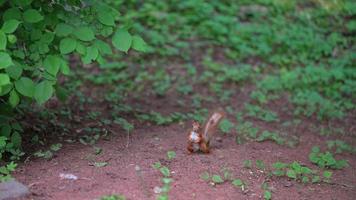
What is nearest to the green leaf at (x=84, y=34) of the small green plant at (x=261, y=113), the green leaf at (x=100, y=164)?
the green leaf at (x=100, y=164)

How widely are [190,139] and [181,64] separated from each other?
11.0 feet

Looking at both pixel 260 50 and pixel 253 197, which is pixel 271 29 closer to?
pixel 260 50

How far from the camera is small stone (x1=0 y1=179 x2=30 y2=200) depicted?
376 cm

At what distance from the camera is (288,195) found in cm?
404

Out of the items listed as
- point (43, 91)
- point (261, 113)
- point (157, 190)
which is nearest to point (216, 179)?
point (157, 190)

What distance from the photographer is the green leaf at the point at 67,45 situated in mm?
3990

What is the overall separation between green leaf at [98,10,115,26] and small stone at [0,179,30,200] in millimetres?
1238

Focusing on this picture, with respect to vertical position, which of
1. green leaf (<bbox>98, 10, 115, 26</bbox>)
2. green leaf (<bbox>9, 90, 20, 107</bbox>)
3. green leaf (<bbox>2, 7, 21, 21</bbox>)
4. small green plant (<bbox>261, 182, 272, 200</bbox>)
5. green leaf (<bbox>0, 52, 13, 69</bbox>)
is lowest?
small green plant (<bbox>261, 182, 272, 200</bbox>)

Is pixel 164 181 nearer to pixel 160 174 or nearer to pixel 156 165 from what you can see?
pixel 160 174

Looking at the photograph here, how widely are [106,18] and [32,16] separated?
50 centimetres

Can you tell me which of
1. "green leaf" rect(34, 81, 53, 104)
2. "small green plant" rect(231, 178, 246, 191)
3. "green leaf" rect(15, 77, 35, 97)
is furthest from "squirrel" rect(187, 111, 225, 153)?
"green leaf" rect(15, 77, 35, 97)

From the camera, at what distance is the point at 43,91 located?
407 centimetres

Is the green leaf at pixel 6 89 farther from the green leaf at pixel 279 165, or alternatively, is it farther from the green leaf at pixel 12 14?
the green leaf at pixel 279 165

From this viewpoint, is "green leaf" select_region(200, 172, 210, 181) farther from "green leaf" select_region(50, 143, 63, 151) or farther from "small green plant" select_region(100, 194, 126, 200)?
Answer: "green leaf" select_region(50, 143, 63, 151)
